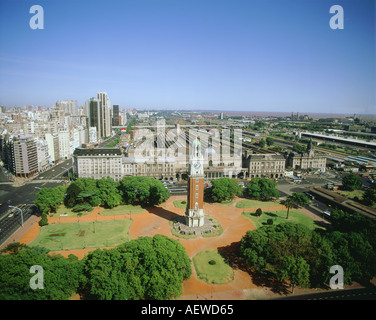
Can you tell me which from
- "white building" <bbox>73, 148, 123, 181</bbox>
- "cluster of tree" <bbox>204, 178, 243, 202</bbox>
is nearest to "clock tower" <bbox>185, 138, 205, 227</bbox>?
"cluster of tree" <bbox>204, 178, 243, 202</bbox>

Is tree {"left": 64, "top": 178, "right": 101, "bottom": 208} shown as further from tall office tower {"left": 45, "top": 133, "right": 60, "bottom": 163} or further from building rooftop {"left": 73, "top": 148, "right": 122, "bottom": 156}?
tall office tower {"left": 45, "top": 133, "right": 60, "bottom": 163}

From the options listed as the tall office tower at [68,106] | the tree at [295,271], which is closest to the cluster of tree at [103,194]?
the tree at [295,271]

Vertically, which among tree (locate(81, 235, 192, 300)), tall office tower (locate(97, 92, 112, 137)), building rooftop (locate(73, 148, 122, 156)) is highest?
tall office tower (locate(97, 92, 112, 137))

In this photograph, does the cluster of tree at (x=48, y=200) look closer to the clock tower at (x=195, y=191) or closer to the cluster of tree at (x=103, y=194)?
the cluster of tree at (x=103, y=194)

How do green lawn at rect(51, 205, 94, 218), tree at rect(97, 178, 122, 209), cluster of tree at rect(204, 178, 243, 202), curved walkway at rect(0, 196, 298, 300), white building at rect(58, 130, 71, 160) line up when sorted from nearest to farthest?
1. curved walkway at rect(0, 196, 298, 300)
2. green lawn at rect(51, 205, 94, 218)
3. tree at rect(97, 178, 122, 209)
4. cluster of tree at rect(204, 178, 243, 202)
5. white building at rect(58, 130, 71, 160)

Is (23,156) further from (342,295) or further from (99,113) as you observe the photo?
(342,295)

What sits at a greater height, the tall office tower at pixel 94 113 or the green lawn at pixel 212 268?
the tall office tower at pixel 94 113
